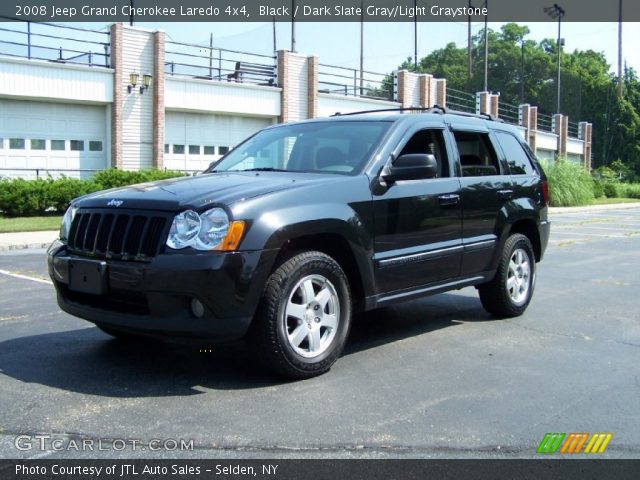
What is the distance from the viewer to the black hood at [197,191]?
4.51m

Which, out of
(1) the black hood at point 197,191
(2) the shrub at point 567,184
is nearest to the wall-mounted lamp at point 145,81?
(2) the shrub at point 567,184

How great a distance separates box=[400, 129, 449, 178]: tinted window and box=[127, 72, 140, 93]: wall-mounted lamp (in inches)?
900

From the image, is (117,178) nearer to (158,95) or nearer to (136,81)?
(136,81)

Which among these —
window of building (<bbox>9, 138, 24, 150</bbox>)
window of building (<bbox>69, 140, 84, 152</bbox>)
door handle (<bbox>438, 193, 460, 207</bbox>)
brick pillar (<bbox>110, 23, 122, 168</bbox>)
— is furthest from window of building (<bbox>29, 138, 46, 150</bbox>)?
door handle (<bbox>438, 193, 460, 207</bbox>)

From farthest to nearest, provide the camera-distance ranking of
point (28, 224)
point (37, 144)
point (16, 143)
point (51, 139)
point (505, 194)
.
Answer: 1. point (51, 139)
2. point (37, 144)
3. point (16, 143)
4. point (28, 224)
5. point (505, 194)

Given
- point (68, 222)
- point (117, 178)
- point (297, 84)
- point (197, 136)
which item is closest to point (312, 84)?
point (297, 84)

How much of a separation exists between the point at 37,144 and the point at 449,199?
23105 mm

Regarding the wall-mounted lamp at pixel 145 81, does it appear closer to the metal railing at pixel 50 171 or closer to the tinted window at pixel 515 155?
the metal railing at pixel 50 171

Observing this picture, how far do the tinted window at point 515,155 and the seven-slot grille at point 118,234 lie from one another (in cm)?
390

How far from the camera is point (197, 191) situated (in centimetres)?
472

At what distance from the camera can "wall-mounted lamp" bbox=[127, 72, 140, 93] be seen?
88.1ft

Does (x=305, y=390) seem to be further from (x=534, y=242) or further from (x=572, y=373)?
(x=534, y=242)

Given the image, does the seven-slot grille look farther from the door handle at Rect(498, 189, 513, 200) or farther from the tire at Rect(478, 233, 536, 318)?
the tire at Rect(478, 233, 536, 318)
